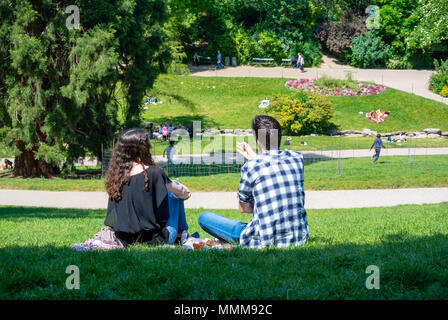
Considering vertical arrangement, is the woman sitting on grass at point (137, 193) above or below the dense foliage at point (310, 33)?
below

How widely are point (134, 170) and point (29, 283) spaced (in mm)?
1567

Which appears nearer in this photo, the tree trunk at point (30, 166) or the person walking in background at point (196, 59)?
the tree trunk at point (30, 166)

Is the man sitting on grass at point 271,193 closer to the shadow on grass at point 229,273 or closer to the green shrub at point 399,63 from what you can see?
the shadow on grass at point 229,273

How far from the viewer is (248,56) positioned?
136 ft

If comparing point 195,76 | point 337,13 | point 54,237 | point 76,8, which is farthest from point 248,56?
point 54,237

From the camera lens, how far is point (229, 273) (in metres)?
4.00

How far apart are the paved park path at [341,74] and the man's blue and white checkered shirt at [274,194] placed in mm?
32667

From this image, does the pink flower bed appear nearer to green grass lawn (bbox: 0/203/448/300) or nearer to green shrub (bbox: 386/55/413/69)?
green shrub (bbox: 386/55/413/69)

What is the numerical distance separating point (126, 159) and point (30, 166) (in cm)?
1472

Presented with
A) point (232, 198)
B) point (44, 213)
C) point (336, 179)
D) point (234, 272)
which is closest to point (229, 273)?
point (234, 272)

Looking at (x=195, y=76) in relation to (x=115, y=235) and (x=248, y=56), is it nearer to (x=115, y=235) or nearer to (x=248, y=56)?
(x=248, y=56)

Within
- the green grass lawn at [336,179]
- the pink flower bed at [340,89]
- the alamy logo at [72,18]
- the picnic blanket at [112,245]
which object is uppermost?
the alamy logo at [72,18]

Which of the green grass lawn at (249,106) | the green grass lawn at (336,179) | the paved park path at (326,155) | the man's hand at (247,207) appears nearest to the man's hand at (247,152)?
the man's hand at (247,207)

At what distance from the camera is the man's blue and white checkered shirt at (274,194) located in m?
4.64
